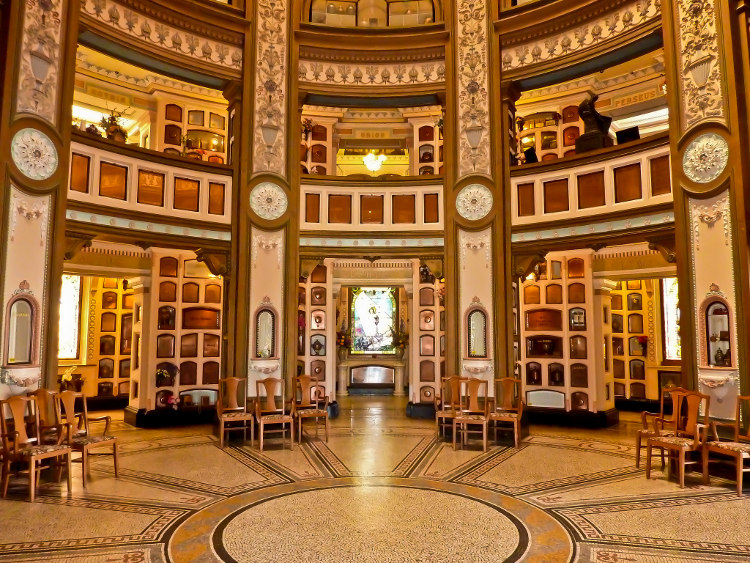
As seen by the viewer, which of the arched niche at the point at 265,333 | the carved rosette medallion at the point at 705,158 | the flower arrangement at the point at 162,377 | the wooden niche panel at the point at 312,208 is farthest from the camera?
the flower arrangement at the point at 162,377

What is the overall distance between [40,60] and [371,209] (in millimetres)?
5194

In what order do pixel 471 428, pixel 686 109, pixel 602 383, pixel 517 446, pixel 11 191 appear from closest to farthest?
pixel 11 191 < pixel 686 109 < pixel 517 446 < pixel 471 428 < pixel 602 383

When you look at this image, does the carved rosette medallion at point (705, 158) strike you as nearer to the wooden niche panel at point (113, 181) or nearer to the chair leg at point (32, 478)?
the wooden niche panel at point (113, 181)

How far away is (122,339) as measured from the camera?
1202 centimetres

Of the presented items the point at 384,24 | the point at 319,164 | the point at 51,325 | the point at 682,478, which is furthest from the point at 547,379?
the point at 51,325

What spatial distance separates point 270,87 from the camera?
897 cm

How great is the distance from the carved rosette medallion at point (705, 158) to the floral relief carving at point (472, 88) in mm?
2936

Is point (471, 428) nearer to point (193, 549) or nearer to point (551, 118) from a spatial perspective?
point (193, 549)

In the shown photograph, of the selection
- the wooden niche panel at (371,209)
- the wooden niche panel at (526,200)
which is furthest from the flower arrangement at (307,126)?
the wooden niche panel at (526,200)

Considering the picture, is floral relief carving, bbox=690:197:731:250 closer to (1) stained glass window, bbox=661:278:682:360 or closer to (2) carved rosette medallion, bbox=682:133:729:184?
(2) carved rosette medallion, bbox=682:133:729:184

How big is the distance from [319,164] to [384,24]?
328 cm

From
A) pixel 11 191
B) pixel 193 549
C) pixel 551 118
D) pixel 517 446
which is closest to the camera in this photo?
pixel 193 549

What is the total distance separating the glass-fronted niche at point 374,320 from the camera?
14852mm

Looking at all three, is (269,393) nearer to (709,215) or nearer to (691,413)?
(691,413)
